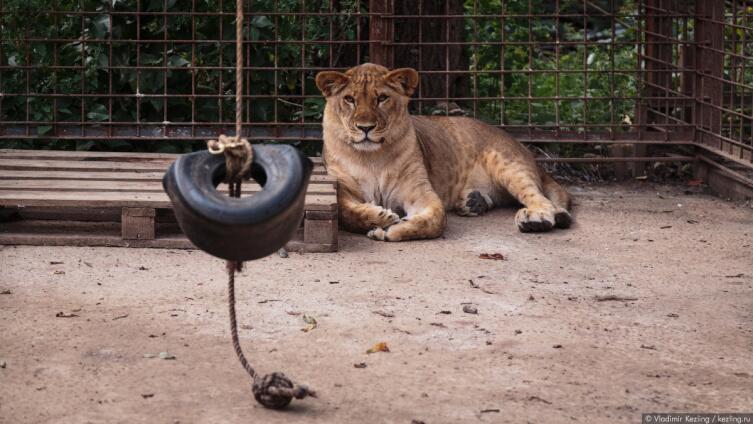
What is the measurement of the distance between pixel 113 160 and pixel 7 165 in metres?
0.73

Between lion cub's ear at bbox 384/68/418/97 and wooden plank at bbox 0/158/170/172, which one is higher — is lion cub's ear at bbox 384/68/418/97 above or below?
above

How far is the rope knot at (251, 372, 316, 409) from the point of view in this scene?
4086mm

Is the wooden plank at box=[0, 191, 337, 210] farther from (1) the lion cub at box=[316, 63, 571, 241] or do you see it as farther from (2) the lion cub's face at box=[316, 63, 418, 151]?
(2) the lion cub's face at box=[316, 63, 418, 151]

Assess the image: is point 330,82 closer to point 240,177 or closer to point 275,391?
point 240,177

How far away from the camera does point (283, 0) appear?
868 centimetres

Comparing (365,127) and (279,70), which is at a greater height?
(279,70)

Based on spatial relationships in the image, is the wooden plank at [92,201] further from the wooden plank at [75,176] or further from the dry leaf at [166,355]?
the dry leaf at [166,355]

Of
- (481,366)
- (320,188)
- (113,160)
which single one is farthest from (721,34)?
(481,366)

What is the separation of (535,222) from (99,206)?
2.64 m

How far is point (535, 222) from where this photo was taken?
7.57 m

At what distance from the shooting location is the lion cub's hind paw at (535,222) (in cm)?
757

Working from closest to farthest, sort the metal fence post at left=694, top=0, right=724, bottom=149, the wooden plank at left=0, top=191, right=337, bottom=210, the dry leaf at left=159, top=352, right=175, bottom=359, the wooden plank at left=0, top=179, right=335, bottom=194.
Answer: the dry leaf at left=159, top=352, right=175, bottom=359
the wooden plank at left=0, top=191, right=337, bottom=210
the wooden plank at left=0, top=179, right=335, bottom=194
the metal fence post at left=694, top=0, right=724, bottom=149

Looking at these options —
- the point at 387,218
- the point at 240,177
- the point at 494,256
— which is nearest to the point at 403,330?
the point at 240,177

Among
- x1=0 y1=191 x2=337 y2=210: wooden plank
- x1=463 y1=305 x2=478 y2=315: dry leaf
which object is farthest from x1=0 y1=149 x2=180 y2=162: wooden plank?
x1=463 y1=305 x2=478 y2=315: dry leaf
